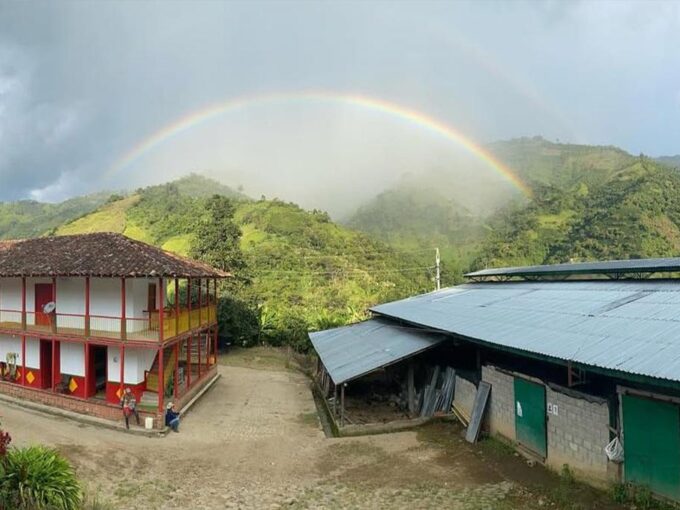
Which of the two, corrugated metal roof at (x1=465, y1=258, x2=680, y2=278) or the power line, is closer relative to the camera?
corrugated metal roof at (x1=465, y1=258, x2=680, y2=278)

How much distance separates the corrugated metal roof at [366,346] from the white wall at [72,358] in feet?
28.3

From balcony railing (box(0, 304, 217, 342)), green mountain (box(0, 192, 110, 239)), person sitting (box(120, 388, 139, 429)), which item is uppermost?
green mountain (box(0, 192, 110, 239))

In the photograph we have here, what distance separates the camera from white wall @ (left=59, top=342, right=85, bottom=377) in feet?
61.0

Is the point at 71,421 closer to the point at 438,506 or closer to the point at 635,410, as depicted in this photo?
the point at 438,506

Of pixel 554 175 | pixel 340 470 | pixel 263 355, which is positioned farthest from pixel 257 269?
pixel 554 175

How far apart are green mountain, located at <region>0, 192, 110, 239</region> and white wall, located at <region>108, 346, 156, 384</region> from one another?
8062 cm

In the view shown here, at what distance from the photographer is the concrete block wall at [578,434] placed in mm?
9586

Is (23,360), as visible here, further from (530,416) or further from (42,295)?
(530,416)

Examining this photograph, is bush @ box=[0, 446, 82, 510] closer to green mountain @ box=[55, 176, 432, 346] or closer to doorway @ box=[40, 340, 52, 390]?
doorway @ box=[40, 340, 52, 390]

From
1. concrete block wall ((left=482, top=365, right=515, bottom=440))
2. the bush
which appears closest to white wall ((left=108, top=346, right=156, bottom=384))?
the bush

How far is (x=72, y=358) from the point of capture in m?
18.7

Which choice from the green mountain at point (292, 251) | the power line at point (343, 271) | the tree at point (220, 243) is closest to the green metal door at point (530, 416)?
the green mountain at point (292, 251)

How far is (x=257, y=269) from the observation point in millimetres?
54906

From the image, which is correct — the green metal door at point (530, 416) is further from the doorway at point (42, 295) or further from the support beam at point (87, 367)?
the doorway at point (42, 295)
